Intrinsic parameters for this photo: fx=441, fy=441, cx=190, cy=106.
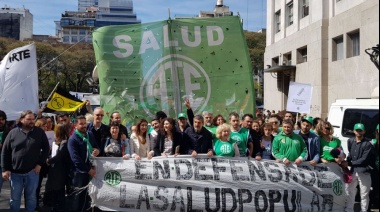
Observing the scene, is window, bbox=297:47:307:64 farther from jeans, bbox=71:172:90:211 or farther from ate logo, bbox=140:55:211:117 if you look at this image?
jeans, bbox=71:172:90:211

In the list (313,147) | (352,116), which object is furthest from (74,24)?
(313,147)

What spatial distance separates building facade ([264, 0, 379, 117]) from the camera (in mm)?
17172

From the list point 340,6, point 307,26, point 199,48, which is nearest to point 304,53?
point 307,26

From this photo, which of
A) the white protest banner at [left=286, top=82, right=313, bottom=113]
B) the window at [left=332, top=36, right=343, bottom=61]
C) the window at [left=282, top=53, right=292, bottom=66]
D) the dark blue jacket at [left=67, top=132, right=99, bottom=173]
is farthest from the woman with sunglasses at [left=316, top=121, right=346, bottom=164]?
the window at [left=282, top=53, right=292, bottom=66]

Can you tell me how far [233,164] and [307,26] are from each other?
18159 mm

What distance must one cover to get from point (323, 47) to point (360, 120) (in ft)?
45.2

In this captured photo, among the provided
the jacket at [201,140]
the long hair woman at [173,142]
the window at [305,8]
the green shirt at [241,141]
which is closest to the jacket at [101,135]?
the long hair woman at [173,142]

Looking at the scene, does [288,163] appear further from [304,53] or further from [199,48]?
[304,53]

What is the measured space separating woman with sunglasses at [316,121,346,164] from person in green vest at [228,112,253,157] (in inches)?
45.0

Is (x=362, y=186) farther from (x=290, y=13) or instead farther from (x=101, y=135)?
(x=290, y=13)

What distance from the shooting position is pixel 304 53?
2438cm

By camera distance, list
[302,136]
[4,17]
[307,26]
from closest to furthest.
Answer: [302,136], [307,26], [4,17]

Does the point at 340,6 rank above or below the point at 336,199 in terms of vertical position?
above

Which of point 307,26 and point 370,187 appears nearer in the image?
point 370,187
